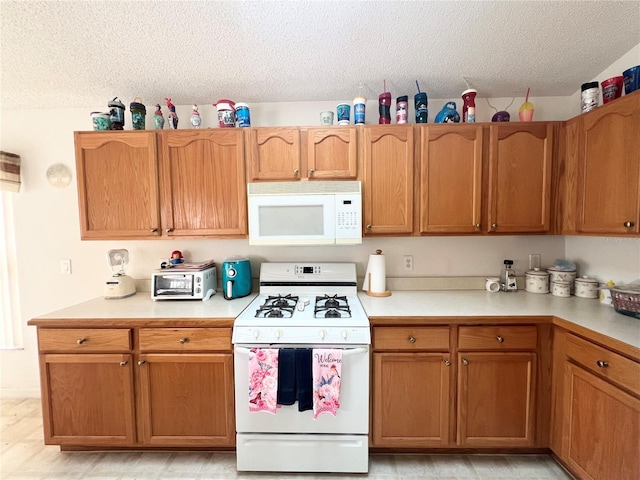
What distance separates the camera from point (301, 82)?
1.84 meters

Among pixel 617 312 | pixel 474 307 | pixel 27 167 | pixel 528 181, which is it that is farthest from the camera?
pixel 27 167

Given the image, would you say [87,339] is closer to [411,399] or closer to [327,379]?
[327,379]

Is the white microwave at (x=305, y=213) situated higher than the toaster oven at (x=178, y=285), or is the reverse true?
the white microwave at (x=305, y=213)

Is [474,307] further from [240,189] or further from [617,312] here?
[240,189]

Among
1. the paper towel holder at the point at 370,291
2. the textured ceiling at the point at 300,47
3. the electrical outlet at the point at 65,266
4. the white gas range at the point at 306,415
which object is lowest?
the white gas range at the point at 306,415

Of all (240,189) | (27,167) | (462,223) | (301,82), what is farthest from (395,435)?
(27,167)

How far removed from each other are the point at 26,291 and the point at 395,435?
9.93ft

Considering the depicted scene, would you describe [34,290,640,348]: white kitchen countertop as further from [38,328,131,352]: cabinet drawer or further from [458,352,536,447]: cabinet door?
[458,352,536,447]: cabinet door

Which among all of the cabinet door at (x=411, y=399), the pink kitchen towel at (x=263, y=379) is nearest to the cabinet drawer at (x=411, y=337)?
the cabinet door at (x=411, y=399)

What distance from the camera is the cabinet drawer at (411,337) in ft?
5.05

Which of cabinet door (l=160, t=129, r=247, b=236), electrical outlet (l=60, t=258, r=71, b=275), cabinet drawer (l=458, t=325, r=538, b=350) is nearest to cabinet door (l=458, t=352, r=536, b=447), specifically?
cabinet drawer (l=458, t=325, r=538, b=350)

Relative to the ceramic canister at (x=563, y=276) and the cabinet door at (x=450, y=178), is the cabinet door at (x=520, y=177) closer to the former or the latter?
the cabinet door at (x=450, y=178)

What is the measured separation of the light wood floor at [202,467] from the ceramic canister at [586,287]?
41.4 inches

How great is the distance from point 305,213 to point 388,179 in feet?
1.99
